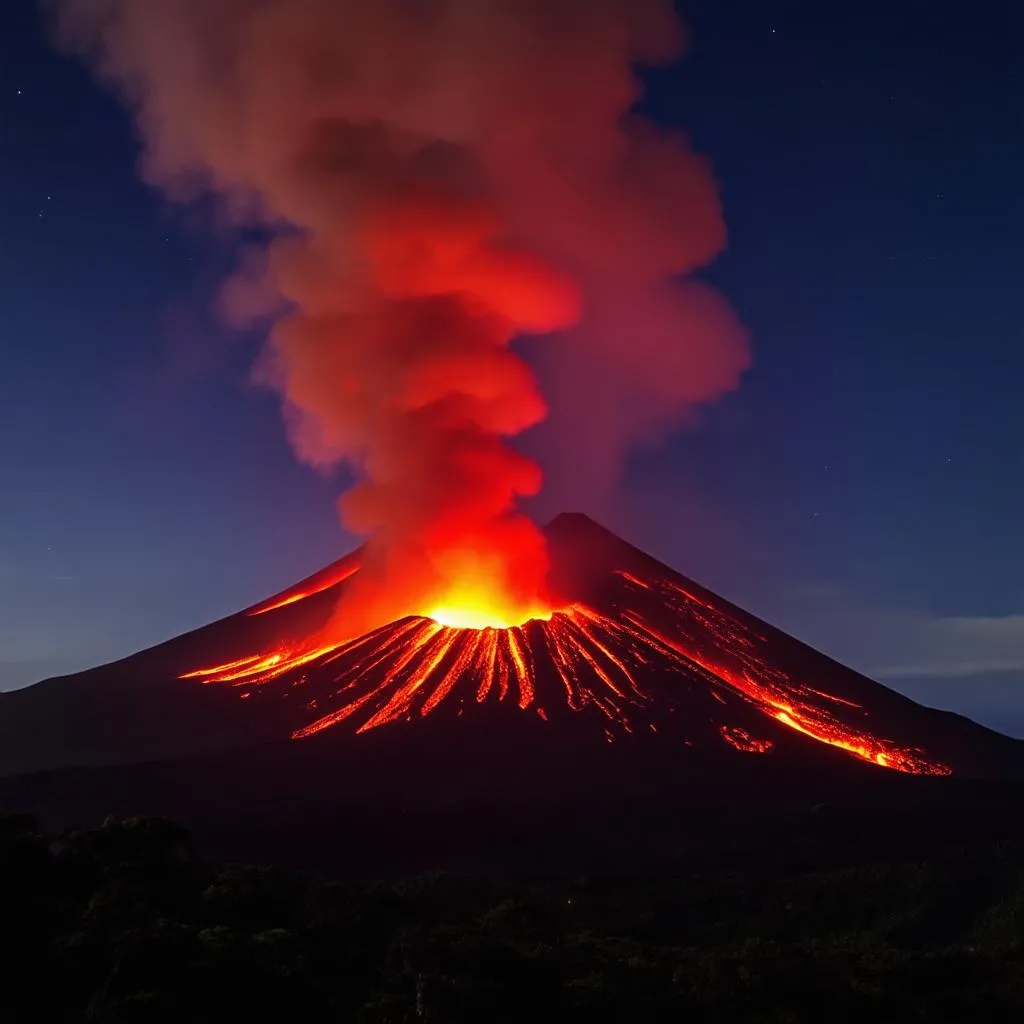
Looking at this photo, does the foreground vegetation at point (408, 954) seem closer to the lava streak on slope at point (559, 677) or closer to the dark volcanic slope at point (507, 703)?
the dark volcanic slope at point (507, 703)

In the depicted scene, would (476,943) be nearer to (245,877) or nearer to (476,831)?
(245,877)

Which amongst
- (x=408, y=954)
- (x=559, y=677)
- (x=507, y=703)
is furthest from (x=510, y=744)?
(x=408, y=954)

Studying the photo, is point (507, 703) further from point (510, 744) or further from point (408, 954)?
point (408, 954)

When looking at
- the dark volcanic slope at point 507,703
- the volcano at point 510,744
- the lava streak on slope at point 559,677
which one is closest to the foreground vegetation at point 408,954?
the volcano at point 510,744

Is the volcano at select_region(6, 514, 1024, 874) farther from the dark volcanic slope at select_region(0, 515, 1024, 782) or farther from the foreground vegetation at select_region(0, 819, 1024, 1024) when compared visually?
the foreground vegetation at select_region(0, 819, 1024, 1024)

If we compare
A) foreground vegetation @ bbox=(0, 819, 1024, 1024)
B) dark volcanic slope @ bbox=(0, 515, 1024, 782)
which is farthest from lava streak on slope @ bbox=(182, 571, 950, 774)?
foreground vegetation @ bbox=(0, 819, 1024, 1024)

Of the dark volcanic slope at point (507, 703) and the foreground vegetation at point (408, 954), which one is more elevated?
the dark volcanic slope at point (507, 703)
